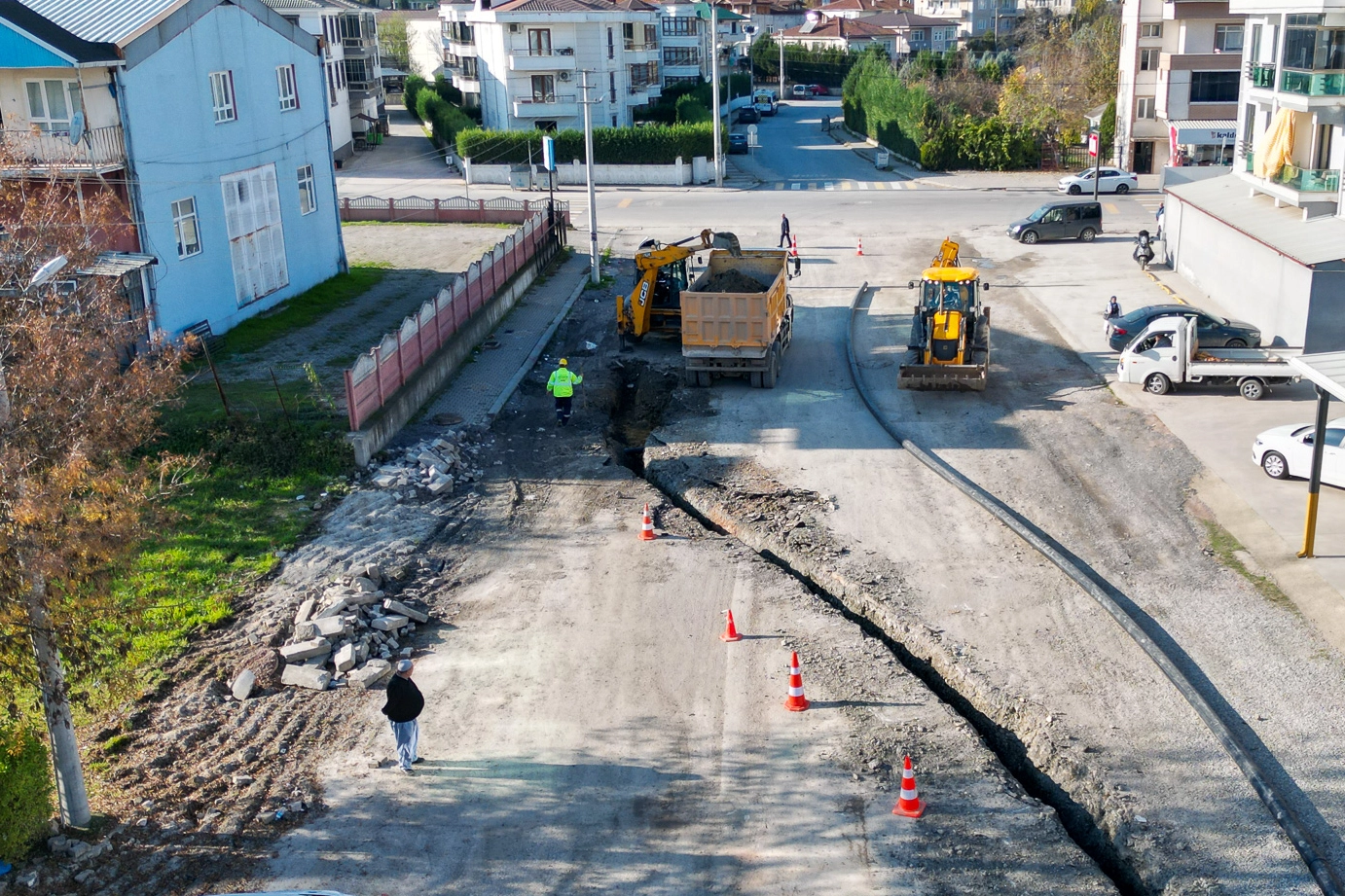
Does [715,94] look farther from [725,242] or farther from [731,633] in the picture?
[731,633]

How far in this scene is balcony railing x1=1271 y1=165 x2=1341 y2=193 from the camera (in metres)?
28.3

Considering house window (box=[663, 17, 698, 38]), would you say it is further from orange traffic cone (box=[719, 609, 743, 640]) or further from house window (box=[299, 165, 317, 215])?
orange traffic cone (box=[719, 609, 743, 640])

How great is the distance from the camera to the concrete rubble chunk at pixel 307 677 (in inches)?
541

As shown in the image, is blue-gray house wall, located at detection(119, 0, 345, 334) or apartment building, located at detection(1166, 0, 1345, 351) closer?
apartment building, located at detection(1166, 0, 1345, 351)

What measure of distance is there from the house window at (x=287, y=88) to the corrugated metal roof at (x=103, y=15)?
523 centimetres

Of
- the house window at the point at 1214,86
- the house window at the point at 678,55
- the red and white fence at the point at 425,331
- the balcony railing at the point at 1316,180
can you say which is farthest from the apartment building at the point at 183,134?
the house window at the point at 678,55

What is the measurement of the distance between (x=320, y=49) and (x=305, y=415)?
18.0 m

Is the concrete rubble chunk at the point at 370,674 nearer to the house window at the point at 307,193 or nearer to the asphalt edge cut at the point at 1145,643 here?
the asphalt edge cut at the point at 1145,643

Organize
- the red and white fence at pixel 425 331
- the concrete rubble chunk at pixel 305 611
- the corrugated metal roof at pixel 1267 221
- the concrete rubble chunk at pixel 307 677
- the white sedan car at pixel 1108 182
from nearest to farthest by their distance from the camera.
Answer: the concrete rubble chunk at pixel 307 677, the concrete rubble chunk at pixel 305 611, the red and white fence at pixel 425 331, the corrugated metal roof at pixel 1267 221, the white sedan car at pixel 1108 182

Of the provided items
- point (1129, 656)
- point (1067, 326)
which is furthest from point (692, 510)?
point (1067, 326)

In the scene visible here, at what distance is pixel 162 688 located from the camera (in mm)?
13812

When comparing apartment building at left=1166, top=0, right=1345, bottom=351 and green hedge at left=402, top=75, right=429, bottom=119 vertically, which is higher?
green hedge at left=402, top=75, right=429, bottom=119

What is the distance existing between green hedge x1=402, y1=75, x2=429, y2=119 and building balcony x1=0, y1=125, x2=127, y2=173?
55716 millimetres

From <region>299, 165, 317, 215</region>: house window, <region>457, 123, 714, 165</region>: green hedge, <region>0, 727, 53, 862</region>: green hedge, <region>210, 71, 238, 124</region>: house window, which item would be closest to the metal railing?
<region>210, 71, 238, 124</region>: house window
